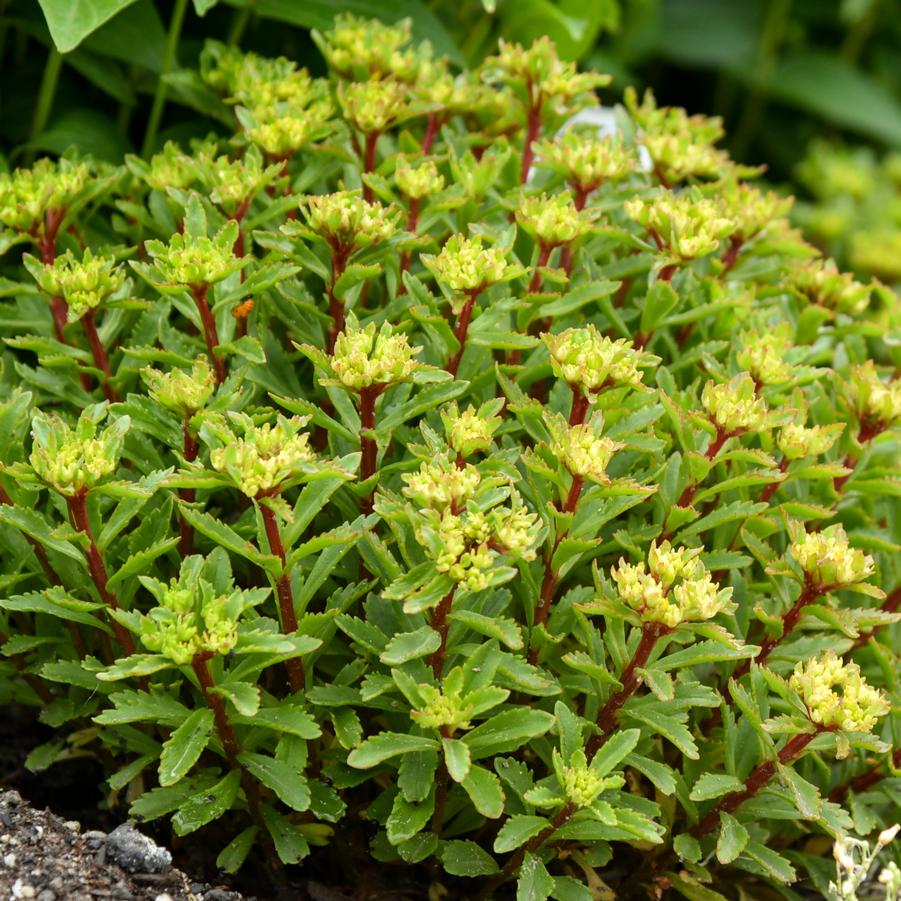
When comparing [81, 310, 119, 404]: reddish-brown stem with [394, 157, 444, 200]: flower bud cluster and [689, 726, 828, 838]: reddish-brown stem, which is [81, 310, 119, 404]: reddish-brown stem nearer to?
[394, 157, 444, 200]: flower bud cluster

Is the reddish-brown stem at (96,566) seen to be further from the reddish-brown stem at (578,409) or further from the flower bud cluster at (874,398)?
the flower bud cluster at (874,398)

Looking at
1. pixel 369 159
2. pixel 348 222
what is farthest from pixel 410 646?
pixel 369 159

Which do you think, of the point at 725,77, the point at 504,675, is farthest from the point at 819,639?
the point at 725,77

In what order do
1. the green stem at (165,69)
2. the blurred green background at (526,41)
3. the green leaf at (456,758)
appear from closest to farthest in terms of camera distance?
the green leaf at (456,758) < the green stem at (165,69) < the blurred green background at (526,41)

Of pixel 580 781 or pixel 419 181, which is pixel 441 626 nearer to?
pixel 580 781

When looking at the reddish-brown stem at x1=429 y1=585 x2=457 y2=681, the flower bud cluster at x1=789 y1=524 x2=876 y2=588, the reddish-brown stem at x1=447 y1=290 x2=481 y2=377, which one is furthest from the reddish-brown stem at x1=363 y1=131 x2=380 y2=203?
the flower bud cluster at x1=789 y1=524 x2=876 y2=588

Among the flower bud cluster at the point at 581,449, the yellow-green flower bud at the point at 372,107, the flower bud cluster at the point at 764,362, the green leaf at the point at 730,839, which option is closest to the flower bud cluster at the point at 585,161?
the yellow-green flower bud at the point at 372,107
